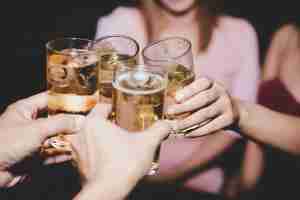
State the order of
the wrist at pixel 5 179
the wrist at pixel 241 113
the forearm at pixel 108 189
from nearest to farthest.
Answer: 1. the forearm at pixel 108 189
2. the wrist at pixel 5 179
3. the wrist at pixel 241 113

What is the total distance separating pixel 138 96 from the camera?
129 centimetres

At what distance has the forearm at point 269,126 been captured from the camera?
194 centimetres

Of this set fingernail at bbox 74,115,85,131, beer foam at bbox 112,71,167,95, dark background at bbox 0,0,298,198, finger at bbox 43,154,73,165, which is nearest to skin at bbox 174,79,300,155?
beer foam at bbox 112,71,167,95

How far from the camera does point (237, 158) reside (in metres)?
3.00

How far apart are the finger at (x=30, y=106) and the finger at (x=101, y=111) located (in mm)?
411

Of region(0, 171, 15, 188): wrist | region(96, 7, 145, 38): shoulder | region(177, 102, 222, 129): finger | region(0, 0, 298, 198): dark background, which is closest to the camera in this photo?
region(177, 102, 222, 129): finger

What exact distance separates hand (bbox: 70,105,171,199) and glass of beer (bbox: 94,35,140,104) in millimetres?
257

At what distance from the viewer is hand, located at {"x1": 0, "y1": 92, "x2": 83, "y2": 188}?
4.71 feet

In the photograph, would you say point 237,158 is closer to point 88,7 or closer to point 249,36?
point 249,36

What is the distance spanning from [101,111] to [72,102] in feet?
0.51

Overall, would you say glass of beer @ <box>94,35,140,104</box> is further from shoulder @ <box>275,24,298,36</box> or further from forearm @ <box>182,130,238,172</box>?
shoulder @ <box>275,24,298,36</box>

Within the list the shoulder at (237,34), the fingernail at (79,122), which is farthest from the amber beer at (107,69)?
the shoulder at (237,34)

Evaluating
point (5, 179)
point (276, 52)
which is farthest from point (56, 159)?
point (276, 52)

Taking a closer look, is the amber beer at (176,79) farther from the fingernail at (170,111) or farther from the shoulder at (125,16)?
the shoulder at (125,16)
